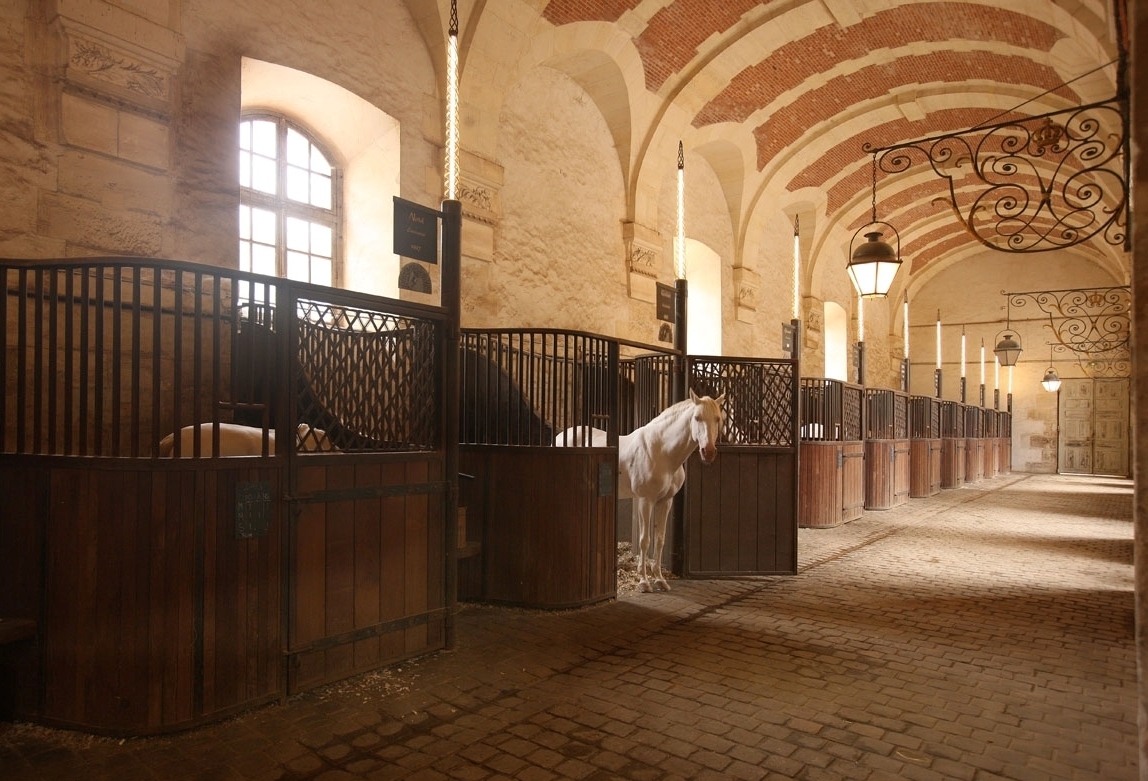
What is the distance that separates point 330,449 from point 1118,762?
13.5 feet

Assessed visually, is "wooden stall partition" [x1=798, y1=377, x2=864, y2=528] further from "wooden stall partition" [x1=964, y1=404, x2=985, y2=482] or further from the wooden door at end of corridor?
the wooden door at end of corridor

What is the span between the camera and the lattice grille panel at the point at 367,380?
3.86m

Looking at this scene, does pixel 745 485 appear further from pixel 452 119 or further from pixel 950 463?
pixel 950 463

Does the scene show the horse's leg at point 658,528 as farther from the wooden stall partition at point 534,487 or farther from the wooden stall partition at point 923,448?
the wooden stall partition at point 923,448

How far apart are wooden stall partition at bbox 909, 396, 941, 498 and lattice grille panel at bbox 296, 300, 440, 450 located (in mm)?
12624

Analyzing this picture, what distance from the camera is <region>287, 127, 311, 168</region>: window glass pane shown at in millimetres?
6910

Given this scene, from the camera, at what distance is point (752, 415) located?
7.03m

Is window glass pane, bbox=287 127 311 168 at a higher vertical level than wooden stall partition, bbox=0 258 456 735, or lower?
higher

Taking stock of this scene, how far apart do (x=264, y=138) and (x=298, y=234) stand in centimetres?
94

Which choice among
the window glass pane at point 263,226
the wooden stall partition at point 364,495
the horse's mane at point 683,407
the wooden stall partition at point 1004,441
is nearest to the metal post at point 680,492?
the horse's mane at point 683,407

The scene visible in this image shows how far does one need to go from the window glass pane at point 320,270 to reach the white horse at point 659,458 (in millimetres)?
3071

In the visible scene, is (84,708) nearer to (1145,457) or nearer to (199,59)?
(1145,457)

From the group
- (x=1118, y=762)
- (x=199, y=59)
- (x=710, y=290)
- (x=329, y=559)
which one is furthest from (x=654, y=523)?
(x=710, y=290)

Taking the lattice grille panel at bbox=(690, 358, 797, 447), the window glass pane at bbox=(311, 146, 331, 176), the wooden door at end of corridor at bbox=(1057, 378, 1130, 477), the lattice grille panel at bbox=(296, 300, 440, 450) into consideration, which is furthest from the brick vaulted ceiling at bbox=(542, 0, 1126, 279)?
the wooden door at end of corridor at bbox=(1057, 378, 1130, 477)
